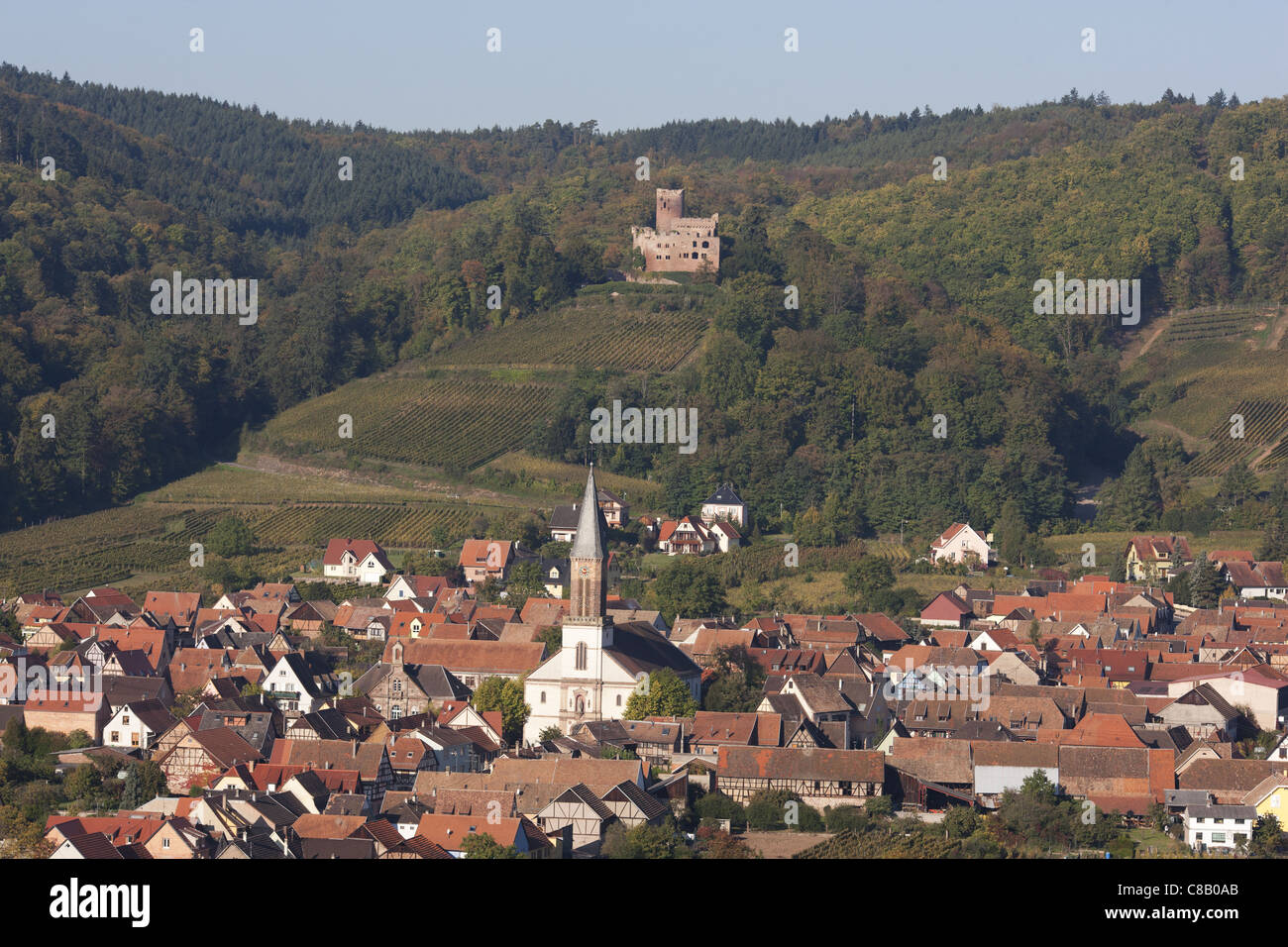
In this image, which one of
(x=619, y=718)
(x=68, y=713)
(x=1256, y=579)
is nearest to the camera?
(x=68, y=713)

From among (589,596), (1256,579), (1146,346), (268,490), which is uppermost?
(1146,346)

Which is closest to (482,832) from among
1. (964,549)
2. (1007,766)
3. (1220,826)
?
(1007,766)

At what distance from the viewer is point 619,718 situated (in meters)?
41.6

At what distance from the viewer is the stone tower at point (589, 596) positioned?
42.1m

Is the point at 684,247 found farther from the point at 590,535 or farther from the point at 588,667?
the point at 588,667

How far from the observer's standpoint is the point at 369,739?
37.4m

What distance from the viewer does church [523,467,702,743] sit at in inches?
1646

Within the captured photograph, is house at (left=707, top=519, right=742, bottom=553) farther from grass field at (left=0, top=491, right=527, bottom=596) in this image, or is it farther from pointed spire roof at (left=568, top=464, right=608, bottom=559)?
pointed spire roof at (left=568, top=464, right=608, bottom=559)

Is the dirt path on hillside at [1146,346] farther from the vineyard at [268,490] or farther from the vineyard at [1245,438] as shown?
the vineyard at [268,490]

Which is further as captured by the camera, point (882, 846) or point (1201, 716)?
point (1201, 716)

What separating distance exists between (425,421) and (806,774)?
1802 inches

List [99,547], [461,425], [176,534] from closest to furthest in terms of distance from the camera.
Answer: [99,547] → [176,534] → [461,425]
